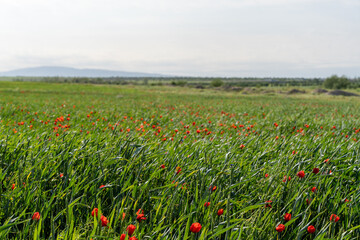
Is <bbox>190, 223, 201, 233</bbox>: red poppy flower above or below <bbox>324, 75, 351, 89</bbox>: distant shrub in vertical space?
below

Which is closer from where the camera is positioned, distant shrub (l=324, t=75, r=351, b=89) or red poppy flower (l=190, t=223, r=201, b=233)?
red poppy flower (l=190, t=223, r=201, b=233)

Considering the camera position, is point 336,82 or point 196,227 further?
point 336,82

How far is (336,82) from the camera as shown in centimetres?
12938

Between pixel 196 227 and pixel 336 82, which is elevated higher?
pixel 336 82

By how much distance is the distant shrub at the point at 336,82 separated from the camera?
421 ft

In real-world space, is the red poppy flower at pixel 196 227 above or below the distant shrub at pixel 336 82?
below

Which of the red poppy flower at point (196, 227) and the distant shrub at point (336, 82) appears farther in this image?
the distant shrub at point (336, 82)

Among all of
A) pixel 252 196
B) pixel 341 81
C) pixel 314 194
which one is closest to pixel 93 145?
pixel 252 196

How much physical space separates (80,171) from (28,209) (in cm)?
70

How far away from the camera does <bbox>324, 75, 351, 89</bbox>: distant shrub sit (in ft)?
421

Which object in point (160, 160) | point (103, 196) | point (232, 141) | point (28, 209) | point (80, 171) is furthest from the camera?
point (232, 141)

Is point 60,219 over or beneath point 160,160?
beneath

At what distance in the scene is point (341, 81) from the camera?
425 ft

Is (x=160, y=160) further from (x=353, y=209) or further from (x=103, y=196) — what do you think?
(x=353, y=209)
